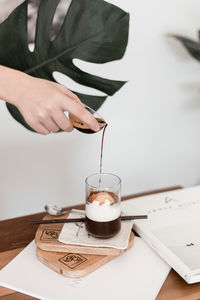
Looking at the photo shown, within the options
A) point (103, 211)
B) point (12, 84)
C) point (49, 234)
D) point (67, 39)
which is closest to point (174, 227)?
point (103, 211)

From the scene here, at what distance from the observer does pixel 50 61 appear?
1.41 meters

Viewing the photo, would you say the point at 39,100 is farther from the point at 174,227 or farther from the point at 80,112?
the point at 174,227

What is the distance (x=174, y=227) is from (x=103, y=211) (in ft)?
0.80

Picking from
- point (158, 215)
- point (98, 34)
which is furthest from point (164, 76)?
point (158, 215)

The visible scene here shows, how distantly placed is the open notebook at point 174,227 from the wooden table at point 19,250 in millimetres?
28

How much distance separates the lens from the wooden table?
90 centimetres

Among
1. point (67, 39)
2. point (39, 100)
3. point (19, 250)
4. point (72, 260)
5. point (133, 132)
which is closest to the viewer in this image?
point (39, 100)

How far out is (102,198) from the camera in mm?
1027

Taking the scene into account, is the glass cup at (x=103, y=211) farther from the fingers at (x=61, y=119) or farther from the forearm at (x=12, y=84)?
the forearm at (x=12, y=84)

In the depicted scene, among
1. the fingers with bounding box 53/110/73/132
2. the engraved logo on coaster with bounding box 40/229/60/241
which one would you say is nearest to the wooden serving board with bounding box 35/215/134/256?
the engraved logo on coaster with bounding box 40/229/60/241

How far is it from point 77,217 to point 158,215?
25cm

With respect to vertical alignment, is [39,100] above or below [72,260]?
above

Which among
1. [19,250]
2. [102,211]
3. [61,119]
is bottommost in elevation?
[19,250]

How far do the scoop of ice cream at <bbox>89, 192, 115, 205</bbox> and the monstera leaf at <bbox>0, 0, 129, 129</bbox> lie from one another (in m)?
0.55
